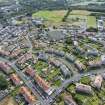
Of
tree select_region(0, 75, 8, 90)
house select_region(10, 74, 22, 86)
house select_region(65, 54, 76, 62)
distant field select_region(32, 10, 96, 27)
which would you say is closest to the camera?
tree select_region(0, 75, 8, 90)

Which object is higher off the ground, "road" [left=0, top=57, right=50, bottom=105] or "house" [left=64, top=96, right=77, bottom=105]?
"house" [left=64, top=96, right=77, bottom=105]

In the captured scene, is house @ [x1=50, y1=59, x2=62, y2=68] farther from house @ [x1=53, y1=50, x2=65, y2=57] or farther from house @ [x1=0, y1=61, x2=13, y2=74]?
house @ [x1=0, y1=61, x2=13, y2=74]

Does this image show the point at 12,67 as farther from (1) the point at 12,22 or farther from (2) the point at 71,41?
(1) the point at 12,22

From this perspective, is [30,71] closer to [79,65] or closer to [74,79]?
[74,79]

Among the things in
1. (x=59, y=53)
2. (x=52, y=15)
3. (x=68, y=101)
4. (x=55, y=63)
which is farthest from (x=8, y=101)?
(x=52, y=15)

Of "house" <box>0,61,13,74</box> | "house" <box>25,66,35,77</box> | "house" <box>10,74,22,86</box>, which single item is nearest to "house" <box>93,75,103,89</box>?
"house" <box>25,66,35,77</box>

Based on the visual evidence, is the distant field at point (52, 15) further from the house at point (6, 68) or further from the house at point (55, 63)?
the house at point (6, 68)

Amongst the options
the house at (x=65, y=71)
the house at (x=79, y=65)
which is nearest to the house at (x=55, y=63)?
the house at (x=65, y=71)

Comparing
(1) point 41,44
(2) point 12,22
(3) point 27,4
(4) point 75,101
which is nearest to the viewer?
(4) point 75,101

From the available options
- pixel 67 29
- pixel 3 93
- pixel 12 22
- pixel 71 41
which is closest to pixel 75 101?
pixel 3 93
